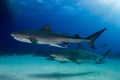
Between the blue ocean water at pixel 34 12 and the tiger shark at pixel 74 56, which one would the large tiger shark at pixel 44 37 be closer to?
the tiger shark at pixel 74 56

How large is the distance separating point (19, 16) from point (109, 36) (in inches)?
2444

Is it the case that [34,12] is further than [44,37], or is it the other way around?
[34,12]

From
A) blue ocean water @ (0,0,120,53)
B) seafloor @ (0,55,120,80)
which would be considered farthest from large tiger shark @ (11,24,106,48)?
blue ocean water @ (0,0,120,53)

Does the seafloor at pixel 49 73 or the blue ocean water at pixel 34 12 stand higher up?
the blue ocean water at pixel 34 12

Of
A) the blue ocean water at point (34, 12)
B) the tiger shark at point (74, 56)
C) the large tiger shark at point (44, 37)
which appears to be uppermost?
the blue ocean water at point (34, 12)

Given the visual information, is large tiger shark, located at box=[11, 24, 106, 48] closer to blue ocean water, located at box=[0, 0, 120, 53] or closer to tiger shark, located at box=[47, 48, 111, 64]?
tiger shark, located at box=[47, 48, 111, 64]

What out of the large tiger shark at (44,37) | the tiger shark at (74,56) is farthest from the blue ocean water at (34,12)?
the large tiger shark at (44,37)

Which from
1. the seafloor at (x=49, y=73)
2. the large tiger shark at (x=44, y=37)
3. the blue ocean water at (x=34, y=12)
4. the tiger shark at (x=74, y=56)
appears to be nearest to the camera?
the large tiger shark at (x=44, y=37)

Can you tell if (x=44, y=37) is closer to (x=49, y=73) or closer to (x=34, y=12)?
(x=49, y=73)

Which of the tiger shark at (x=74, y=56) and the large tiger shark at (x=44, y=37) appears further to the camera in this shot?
the tiger shark at (x=74, y=56)

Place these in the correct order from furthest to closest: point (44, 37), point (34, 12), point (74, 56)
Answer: point (34, 12) < point (74, 56) < point (44, 37)

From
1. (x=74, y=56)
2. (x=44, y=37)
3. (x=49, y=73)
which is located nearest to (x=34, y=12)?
(x=49, y=73)

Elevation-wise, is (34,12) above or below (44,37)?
above

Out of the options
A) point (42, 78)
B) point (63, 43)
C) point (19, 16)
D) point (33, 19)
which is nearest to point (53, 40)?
point (63, 43)
